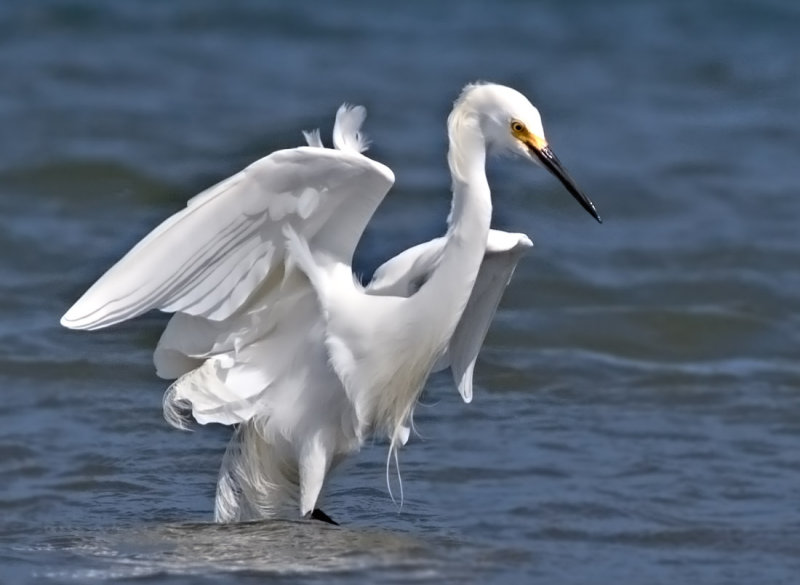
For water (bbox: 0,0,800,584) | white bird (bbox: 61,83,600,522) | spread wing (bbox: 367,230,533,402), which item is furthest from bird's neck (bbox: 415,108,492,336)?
water (bbox: 0,0,800,584)

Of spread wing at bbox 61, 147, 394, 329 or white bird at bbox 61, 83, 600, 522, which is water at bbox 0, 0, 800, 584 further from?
spread wing at bbox 61, 147, 394, 329

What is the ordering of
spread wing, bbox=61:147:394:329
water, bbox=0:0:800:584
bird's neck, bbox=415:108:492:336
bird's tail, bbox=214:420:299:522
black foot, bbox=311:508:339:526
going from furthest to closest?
bird's tail, bbox=214:420:299:522, black foot, bbox=311:508:339:526, water, bbox=0:0:800:584, bird's neck, bbox=415:108:492:336, spread wing, bbox=61:147:394:329

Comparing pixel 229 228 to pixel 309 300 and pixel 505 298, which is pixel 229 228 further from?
pixel 505 298

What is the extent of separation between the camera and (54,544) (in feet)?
16.9

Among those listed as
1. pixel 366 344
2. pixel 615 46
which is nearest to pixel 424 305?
pixel 366 344

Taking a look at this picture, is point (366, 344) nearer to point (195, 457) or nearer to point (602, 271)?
point (195, 457)

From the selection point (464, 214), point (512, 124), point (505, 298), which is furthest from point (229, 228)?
point (505, 298)

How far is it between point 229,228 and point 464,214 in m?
0.75

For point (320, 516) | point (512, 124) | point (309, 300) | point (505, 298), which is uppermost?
point (512, 124)

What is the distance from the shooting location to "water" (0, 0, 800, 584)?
210 inches

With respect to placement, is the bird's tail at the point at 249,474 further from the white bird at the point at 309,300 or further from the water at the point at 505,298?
the water at the point at 505,298

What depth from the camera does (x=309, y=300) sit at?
536cm

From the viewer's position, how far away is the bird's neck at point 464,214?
4977 millimetres

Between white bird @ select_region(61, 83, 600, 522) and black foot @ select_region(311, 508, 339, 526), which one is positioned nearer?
white bird @ select_region(61, 83, 600, 522)
